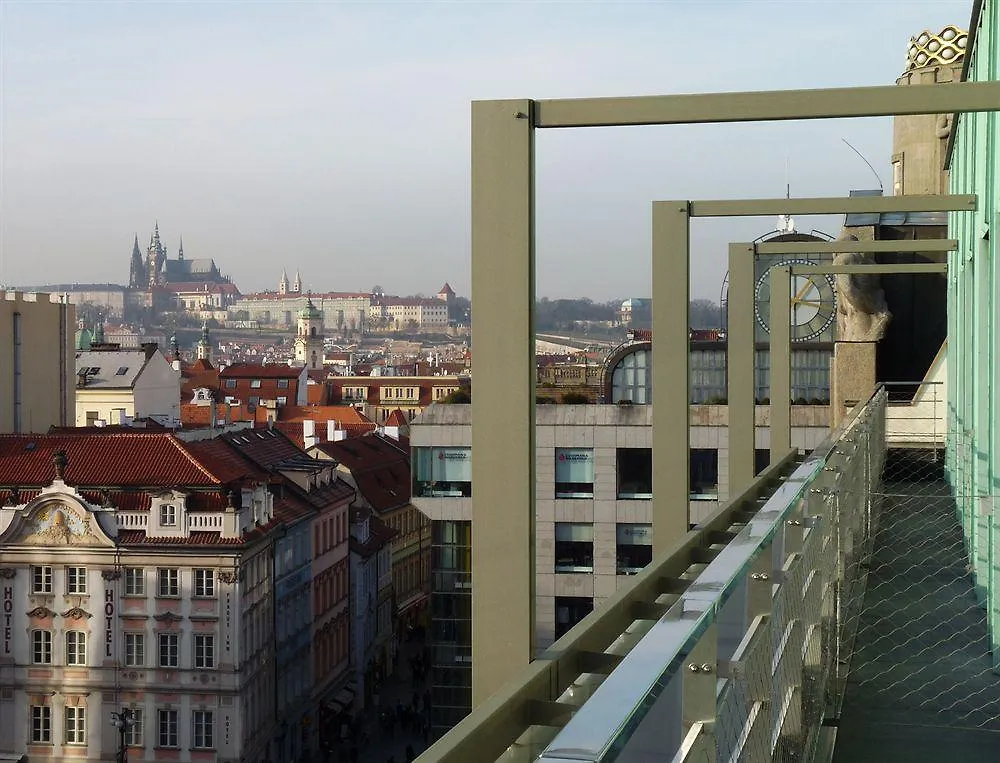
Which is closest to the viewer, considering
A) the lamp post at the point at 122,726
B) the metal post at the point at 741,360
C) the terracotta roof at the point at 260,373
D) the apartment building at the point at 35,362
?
Result: the metal post at the point at 741,360

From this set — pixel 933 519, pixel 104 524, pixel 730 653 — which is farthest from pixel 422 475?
pixel 730 653

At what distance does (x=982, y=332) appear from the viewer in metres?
9.81

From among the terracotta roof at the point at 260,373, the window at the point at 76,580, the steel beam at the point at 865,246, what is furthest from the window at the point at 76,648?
the terracotta roof at the point at 260,373

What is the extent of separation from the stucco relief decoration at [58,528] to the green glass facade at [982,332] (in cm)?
2838

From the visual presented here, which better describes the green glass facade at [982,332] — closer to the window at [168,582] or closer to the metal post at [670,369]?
the metal post at [670,369]

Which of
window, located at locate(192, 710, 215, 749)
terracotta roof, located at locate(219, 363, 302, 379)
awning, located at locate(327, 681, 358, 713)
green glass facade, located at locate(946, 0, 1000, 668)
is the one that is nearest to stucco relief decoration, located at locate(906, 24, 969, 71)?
green glass facade, located at locate(946, 0, 1000, 668)

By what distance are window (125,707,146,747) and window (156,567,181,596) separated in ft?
9.63

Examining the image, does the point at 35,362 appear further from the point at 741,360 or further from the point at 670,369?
the point at 670,369

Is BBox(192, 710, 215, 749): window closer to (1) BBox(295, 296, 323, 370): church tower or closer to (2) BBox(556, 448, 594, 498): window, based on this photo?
(2) BBox(556, 448, 594, 498): window

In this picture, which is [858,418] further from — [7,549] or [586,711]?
[7,549]

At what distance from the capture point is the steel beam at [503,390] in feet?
15.8

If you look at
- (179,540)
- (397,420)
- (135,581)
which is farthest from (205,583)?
(397,420)

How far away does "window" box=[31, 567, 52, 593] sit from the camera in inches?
1542

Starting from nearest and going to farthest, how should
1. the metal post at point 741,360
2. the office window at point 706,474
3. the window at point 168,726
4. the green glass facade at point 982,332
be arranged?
the green glass facade at point 982,332 < the metal post at point 741,360 < the office window at point 706,474 < the window at point 168,726
